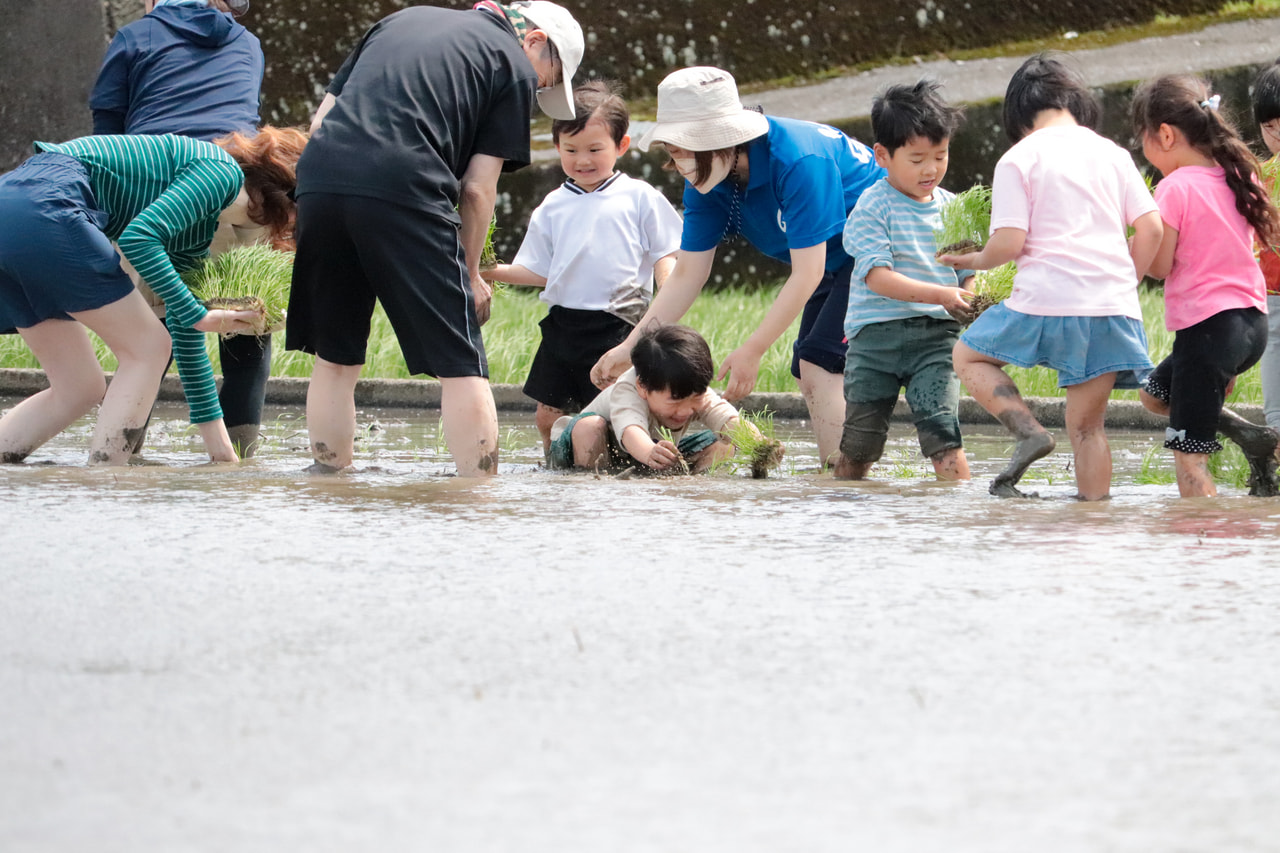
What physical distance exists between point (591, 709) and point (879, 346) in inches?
120

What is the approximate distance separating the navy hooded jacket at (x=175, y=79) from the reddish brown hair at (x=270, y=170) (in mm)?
235

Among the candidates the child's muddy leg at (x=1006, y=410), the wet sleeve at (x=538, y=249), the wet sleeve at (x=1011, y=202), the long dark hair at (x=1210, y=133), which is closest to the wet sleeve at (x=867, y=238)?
the child's muddy leg at (x=1006, y=410)

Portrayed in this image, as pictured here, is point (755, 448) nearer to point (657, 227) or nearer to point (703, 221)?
point (703, 221)

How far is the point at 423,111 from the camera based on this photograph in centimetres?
Answer: 454

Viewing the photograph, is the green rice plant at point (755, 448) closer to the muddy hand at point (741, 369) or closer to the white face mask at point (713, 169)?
the muddy hand at point (741, 369)

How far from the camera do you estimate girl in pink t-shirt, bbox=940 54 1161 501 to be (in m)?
4.35

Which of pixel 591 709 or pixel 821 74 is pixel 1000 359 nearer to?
A: pixel 591 709

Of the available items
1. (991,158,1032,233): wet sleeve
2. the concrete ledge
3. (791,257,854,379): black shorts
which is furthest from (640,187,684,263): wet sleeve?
(991,158,1032,233): wet sleeve

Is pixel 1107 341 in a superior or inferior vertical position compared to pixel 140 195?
inferior

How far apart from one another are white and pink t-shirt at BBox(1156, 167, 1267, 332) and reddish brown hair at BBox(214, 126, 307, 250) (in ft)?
8.74

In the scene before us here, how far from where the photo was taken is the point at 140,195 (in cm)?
500

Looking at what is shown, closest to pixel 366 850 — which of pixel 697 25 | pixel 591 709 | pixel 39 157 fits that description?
pixel 591 709

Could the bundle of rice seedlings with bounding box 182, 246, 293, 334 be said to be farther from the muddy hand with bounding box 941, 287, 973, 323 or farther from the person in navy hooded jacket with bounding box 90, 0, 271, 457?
the muddy hand with bounding box 941, 287, 973, 323

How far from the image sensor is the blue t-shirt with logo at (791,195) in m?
4.98
